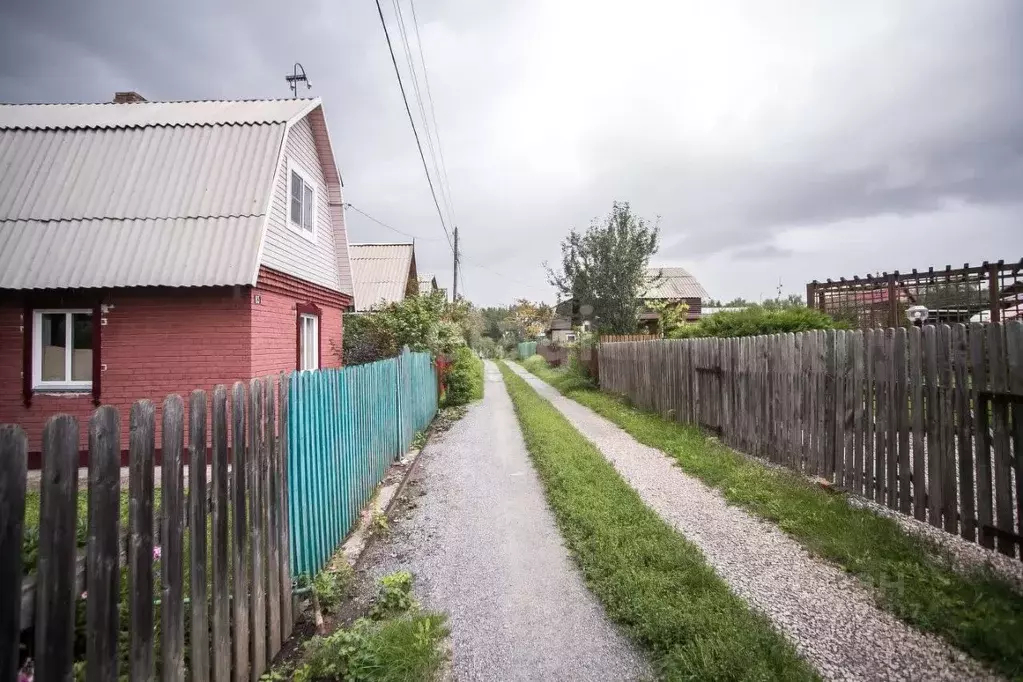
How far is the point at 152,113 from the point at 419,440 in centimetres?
895

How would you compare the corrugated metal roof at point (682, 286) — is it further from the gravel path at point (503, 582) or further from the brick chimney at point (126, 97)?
the gravel path at point (503, 582)

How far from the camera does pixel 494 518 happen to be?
573 cm

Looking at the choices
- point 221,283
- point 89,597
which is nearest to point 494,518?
point 89,597

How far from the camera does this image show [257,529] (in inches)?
124

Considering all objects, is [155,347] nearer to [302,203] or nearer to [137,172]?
[137,172]

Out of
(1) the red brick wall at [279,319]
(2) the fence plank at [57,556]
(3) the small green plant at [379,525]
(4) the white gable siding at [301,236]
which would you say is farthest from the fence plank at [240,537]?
(4) the white gable siding at [301,236]

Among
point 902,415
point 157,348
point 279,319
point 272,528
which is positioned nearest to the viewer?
point 272,528

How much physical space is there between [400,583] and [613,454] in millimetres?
5289

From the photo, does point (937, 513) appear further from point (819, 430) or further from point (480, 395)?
point (480, 395)

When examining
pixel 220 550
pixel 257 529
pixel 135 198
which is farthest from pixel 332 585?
pixel 135 198

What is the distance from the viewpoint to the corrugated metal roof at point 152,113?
10094mm

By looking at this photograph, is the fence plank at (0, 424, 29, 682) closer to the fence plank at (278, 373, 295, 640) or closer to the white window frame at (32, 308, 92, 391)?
the fence plank at (278, 373, 295, 640)

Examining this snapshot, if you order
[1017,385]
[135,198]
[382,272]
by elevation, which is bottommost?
[1017,385]

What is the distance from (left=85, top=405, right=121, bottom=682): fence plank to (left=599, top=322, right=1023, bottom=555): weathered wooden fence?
5.23 meters
